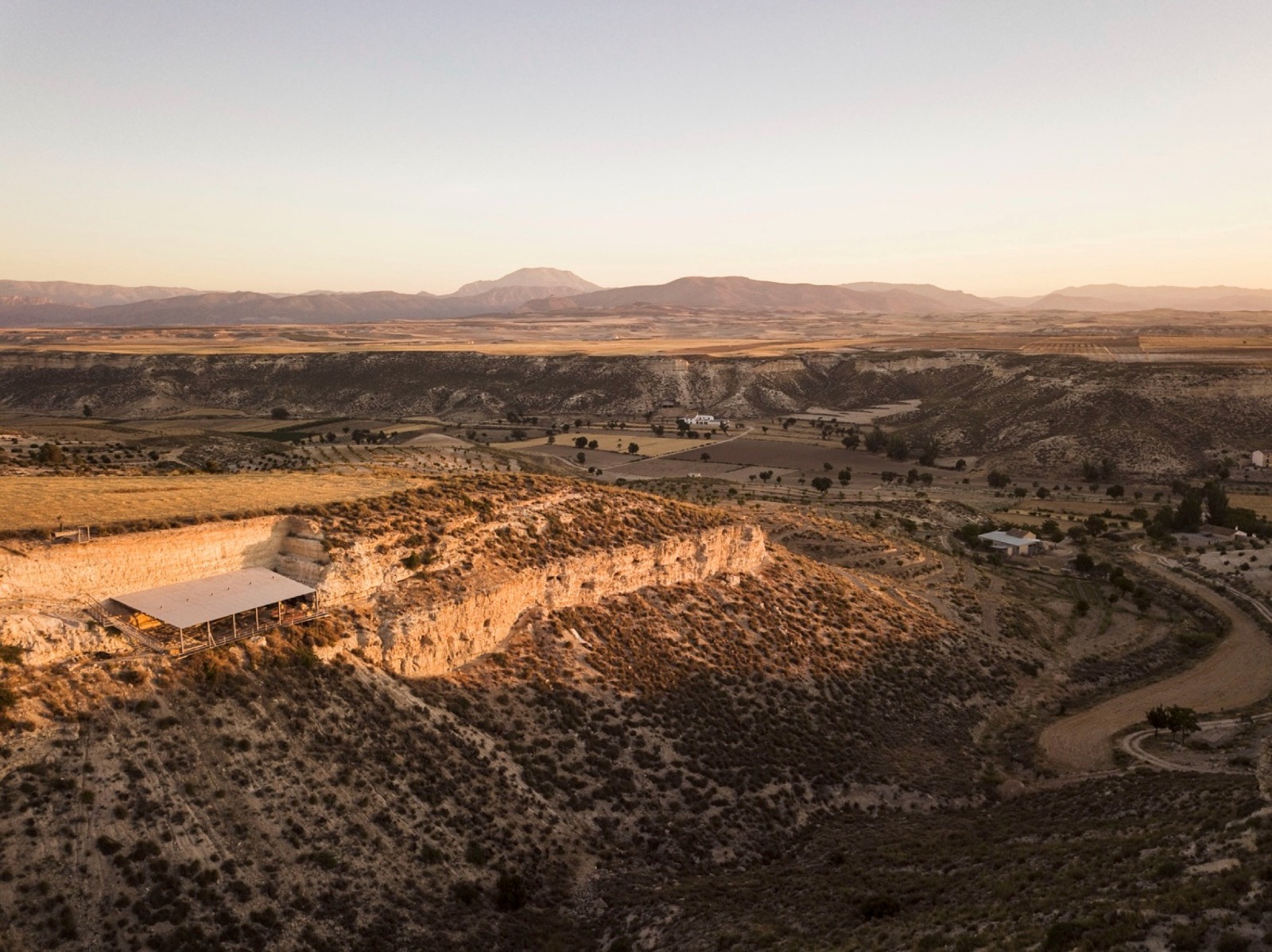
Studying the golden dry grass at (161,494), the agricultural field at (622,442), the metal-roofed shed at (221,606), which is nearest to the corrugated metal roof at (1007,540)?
the agricultural field at (622,442)

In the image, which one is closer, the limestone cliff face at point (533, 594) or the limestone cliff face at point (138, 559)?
the limestone cliff face at point (138, 559)

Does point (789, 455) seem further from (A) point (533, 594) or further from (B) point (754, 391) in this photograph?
(A) point (533, 594)

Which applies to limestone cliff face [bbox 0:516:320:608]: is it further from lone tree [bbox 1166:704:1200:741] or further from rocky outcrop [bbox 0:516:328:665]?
lone tree [bbox 1166:704:1200:741]

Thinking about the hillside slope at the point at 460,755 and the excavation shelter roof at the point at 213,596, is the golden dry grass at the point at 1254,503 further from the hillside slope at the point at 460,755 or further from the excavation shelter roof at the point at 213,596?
the excavation shelter roof at the point at 213,596

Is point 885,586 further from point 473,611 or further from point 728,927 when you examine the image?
point 728,927

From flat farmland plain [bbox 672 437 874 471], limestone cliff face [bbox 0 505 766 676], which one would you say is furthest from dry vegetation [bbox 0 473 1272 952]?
flat farmland plain [bbox 672 437 874 471]

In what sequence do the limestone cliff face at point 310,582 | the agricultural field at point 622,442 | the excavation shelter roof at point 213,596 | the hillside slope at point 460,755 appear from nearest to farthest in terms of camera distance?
the hillside slope at point 460,755 → the limestone cliff face at point 310,582 → the excavation shelter roof at point 213,596 → the agricultural field at point 622,442

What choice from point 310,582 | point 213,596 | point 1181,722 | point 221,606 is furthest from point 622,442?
point 221,606
